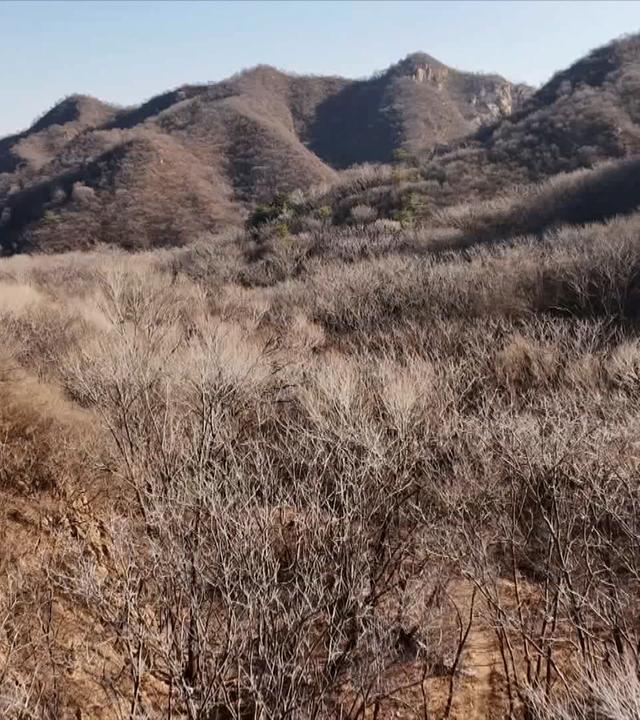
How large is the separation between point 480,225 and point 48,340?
1791 centimetres

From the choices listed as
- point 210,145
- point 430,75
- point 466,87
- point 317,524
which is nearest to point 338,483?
point 317,524

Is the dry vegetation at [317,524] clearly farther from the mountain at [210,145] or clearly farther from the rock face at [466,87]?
the rock face at [466,87]

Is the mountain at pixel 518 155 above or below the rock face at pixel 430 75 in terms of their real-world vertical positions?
below

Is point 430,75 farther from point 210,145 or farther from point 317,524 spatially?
point 317,524

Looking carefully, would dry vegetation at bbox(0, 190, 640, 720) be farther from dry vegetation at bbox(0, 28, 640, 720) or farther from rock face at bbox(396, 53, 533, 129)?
rock face at bbox(396, 53, 533, 129)

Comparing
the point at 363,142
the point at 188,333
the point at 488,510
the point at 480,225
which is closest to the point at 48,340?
the point at 188,333

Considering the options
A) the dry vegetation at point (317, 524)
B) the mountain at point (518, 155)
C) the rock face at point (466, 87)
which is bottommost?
the dry vegetation at point (317, 524)

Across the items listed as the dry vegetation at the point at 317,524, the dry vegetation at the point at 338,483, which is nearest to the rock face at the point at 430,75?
the dry vegetation at the point at 338,483

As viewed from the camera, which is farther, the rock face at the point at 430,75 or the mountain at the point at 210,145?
the rock face at the point at 430,75

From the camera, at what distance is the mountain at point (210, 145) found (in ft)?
145

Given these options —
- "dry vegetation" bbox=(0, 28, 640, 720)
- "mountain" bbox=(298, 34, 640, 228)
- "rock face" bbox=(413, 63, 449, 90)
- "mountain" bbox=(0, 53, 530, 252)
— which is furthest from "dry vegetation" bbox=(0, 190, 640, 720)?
"rock face" bbox=(413, 63, 449, 90)

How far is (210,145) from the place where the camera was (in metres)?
56.7

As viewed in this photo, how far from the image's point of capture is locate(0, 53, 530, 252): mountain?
44062 millimetres

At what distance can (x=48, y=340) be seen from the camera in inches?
507
